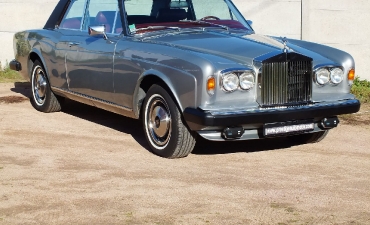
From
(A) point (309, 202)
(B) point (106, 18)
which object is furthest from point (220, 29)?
(A) point (309, 202)

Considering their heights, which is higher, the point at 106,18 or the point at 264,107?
the point at 106,18

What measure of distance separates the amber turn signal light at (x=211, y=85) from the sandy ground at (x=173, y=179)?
0.73m

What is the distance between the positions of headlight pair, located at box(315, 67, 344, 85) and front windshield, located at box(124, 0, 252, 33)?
1.47m

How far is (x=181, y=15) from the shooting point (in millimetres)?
9188

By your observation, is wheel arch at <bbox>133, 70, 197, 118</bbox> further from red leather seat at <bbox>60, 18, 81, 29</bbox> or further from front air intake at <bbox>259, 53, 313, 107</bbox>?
red leather seat at <bbox>60, 18, 81, 29</bbox>

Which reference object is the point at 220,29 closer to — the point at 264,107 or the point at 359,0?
the point at 264,107

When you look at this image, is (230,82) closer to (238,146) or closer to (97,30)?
(238,146)

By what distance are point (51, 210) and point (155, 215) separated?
80 cm

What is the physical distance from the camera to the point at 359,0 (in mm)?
11859

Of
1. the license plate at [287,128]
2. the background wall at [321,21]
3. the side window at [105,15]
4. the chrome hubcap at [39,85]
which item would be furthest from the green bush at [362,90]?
the chrome hubcap at [39,85]

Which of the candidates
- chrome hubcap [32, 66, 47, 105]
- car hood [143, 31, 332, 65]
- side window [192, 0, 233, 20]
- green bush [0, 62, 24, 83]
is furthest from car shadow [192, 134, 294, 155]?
green bush [0, 62, 24, 83]

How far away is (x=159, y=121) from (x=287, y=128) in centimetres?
126

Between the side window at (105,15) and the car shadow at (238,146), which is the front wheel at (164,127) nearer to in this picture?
the car shadow at (238,146)

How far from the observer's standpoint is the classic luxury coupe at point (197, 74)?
752cm
